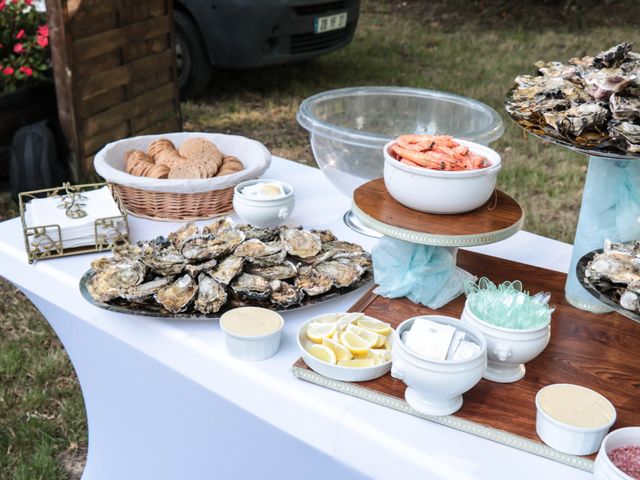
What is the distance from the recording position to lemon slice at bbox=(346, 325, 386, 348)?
1.17 meters

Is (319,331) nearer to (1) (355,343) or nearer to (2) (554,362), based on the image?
(1) (355,343)

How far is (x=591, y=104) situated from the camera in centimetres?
112

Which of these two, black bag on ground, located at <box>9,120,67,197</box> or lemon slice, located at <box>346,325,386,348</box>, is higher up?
lemon slice, located at <box>346,325,386,348</box>

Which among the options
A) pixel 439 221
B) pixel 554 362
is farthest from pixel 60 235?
pixel 554 362

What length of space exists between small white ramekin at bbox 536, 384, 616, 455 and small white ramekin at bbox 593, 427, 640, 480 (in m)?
0.03

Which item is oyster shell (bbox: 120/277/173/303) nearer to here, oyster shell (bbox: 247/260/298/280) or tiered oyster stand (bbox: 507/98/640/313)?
oyster shell (bbox: 247/260/298/280)

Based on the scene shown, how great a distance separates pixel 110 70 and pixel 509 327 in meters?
2.73

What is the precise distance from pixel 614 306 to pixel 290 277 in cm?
54

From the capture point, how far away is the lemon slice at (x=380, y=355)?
44.9 inches

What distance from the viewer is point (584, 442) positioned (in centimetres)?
97

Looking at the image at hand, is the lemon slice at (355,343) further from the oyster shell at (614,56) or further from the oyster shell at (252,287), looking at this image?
the oyster shell at (614,56)

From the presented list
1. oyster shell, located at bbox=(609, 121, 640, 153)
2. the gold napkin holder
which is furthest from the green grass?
the gold napkin holder

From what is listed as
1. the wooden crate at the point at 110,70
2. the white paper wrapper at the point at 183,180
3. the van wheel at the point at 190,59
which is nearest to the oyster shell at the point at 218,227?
the white paper wrapper at the point at 183,180

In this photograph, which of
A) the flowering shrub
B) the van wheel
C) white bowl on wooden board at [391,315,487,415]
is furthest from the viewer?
the van wheel
